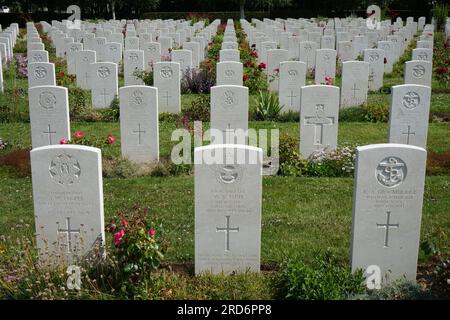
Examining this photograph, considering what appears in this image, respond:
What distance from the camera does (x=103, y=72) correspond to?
43.0 ft

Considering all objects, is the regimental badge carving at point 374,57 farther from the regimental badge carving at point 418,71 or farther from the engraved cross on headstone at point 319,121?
the engraved cross on headstone at point 319,121

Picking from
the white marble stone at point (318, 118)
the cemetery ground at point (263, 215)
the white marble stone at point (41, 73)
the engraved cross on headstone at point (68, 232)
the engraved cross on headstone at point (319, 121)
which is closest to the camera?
the cemetery ground at point (263, 215)

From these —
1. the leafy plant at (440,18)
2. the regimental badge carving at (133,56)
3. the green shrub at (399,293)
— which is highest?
the leafy plant at (440,18)

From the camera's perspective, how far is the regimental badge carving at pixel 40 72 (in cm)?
1240

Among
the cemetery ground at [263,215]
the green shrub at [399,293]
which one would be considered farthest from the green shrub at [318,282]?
the green shrub at [399,293]

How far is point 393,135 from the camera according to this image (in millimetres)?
9648

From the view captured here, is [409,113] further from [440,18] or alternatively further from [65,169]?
[440,18]

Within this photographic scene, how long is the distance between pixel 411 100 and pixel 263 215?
3591mm

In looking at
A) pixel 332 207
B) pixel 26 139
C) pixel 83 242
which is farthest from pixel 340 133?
pixel 83 242

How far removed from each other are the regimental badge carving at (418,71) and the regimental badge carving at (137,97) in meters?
6.67

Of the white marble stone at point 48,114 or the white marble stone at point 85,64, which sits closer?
the white marble stone at point 48,114

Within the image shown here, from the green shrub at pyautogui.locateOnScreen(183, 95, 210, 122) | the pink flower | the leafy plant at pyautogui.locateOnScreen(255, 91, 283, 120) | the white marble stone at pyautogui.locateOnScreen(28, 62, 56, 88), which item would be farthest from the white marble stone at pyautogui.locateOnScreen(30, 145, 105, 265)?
the leafy plant at pyautogui.locateOnScreen(255, 91, 283, 120)

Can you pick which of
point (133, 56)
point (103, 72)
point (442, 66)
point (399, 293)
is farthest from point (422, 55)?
point (399, 293)

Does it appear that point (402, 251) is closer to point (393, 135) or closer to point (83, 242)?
point (83, 242)
